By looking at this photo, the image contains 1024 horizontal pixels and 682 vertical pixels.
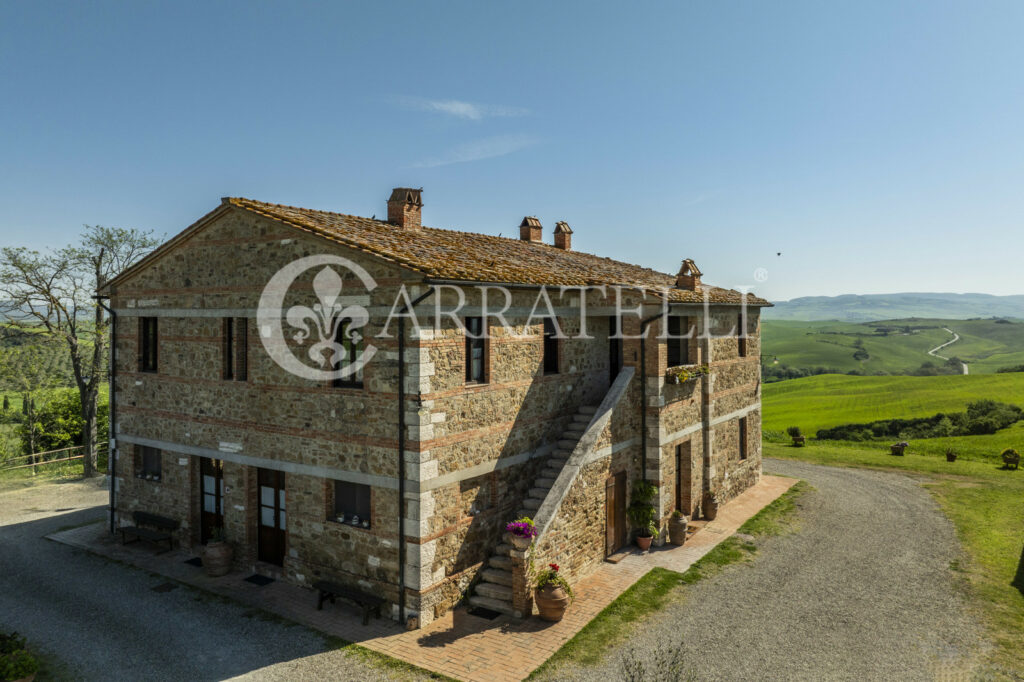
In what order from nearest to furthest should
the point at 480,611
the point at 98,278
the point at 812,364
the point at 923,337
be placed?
the point at 480,611 → the point at 98,278 → the point at 812,364 → the point at 923,337

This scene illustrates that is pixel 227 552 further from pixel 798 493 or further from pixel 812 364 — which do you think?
pixel 812 364

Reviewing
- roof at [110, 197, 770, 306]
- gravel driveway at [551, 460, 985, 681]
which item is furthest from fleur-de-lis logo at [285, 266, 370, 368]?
gravel driveway at [551, 460, 985, 681]

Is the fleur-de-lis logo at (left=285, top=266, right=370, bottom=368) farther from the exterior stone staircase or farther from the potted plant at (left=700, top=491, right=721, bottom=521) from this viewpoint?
the potted plant at (left=700, top=491, right=721, bottom=521)

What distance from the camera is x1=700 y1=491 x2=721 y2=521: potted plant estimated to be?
17.3m

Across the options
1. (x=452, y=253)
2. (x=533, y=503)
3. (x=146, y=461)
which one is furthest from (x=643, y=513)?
(x=146, y=461)

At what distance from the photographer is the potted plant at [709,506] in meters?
17.3

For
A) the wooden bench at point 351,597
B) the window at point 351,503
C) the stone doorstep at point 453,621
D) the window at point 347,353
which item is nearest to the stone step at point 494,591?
the stone doorstep at point 453,621

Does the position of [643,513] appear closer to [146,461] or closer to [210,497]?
[210,497]

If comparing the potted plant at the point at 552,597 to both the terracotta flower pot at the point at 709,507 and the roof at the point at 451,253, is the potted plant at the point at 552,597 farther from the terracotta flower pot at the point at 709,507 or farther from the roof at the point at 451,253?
the terracotta flower pot at the point at 709,507

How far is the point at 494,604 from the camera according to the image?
1177cm

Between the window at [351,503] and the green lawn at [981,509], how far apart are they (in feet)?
36.9

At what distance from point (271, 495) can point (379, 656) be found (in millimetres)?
4909

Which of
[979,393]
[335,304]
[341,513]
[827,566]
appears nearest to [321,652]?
[341,513]

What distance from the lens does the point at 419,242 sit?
1416cm
